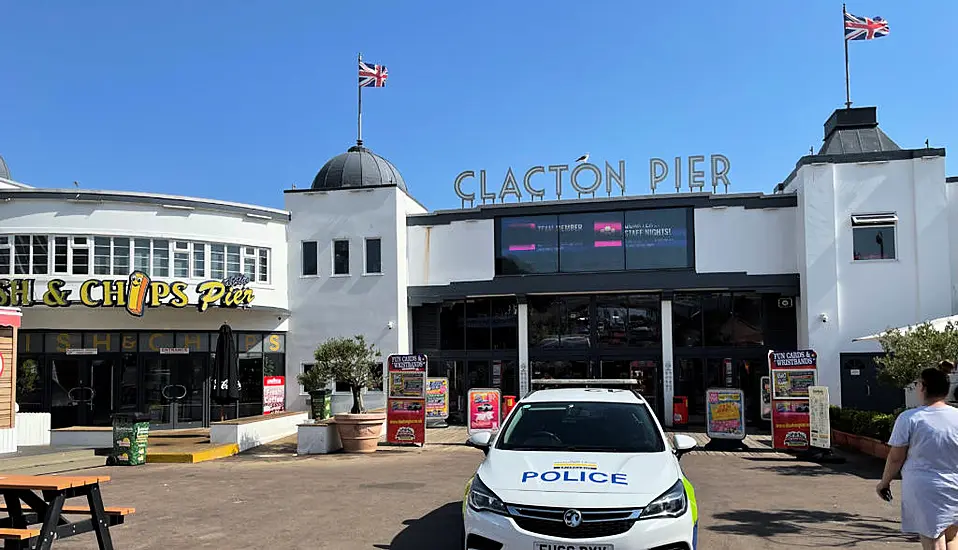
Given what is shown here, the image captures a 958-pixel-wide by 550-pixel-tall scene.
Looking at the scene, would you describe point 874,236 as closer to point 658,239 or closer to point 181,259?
point 658,239

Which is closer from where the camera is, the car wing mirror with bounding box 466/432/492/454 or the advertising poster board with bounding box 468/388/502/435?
the car wing mirror with bounding box 466/432/492/454

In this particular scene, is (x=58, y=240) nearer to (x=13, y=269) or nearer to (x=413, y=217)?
(x=13, y=269)

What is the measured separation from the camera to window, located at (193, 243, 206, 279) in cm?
2325

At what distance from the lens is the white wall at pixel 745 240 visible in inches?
894

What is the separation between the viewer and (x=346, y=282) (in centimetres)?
2489

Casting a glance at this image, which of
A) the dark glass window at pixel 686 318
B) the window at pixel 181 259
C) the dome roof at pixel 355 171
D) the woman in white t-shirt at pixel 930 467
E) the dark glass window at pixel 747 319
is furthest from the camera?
the dome roof at pixel 355 171

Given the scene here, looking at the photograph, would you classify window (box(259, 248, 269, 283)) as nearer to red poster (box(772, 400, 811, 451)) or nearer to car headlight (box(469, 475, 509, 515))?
red poster (box(772, 400, 811, 451))

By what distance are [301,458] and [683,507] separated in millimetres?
12409

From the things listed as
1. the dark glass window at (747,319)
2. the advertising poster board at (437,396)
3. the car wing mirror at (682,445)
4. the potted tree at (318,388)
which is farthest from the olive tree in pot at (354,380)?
the car wing mirror at (682,445)

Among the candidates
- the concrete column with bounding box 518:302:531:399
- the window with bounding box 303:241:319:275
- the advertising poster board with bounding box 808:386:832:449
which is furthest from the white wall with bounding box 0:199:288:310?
the advertising poster board with bounding box 808:386:832:449

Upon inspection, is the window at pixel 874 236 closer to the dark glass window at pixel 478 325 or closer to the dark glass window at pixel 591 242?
the dark glass window at pixel 591 242

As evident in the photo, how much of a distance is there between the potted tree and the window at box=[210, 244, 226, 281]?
478 centimetres

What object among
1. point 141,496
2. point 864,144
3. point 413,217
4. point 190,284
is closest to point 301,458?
point 141,496

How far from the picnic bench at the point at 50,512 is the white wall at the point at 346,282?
54.8 ft
